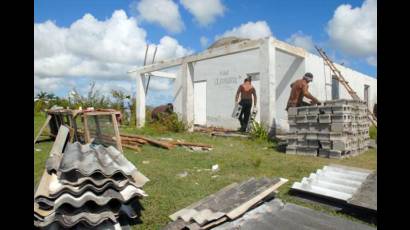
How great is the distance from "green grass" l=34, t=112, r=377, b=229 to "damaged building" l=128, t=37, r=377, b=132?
217 cm

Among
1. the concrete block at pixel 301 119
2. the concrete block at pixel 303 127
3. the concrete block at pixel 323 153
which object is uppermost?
the concrete block at pixel 301 119

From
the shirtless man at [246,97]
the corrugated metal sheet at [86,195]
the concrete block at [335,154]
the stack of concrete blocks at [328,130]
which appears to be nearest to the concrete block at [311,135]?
the stack of concrete blocks at [328,130]

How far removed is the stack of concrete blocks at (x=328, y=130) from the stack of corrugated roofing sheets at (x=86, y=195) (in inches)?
187

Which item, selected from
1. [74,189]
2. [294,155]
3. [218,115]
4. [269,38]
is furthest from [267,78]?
[74,189]

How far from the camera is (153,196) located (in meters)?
3.86

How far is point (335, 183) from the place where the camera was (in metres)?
3.94

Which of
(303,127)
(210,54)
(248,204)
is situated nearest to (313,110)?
(303,127)

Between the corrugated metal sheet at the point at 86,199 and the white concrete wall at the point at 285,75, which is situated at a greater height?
the white concrete wall at the point at 285,75

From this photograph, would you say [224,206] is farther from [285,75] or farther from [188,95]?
[188,95]

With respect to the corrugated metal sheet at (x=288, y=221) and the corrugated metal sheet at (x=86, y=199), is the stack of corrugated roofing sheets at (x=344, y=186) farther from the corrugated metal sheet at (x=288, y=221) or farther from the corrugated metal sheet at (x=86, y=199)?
the corrugated metal sheet at (x=86, y=199)

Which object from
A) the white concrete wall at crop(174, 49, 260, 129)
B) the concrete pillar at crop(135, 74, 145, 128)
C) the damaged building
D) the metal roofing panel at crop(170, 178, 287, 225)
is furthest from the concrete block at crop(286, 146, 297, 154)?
the concrete pillar at crop(135, 74, 145, 128)

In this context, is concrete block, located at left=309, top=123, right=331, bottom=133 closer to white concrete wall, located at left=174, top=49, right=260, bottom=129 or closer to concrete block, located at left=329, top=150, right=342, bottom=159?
concrete block, located at left=329, top=150, right=342, bottom=159

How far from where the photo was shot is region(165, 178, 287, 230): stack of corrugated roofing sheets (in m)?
2.85

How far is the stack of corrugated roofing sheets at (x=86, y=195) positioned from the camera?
2633 millimetres
